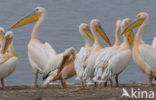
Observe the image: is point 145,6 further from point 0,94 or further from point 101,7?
point 0,94

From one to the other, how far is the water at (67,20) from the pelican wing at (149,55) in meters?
4.96

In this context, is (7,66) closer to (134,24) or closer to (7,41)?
(7,41)

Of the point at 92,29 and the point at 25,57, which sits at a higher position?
the point at 92,29

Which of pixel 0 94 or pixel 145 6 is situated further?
pixel 145 6

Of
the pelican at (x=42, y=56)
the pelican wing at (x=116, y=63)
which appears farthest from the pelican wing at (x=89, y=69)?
the pelican at (x=42, y=56)

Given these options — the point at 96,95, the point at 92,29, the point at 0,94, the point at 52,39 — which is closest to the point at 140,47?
the point at 92,29

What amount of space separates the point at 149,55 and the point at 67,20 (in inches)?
586

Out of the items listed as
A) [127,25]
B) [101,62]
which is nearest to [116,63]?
[101,62]

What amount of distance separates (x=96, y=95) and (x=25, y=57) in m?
8.70

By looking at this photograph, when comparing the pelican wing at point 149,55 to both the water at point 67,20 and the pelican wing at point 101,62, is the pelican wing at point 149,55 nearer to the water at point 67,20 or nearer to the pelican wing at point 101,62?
the pelican wing at point 101,62

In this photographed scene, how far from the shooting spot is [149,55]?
1103cm

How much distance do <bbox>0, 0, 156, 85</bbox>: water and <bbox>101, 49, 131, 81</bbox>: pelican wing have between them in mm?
4996

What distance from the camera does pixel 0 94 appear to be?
985cm

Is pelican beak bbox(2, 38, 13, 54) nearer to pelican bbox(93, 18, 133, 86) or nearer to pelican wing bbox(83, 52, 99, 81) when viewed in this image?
pelican wing bbox(83, 52, 99, 81)
